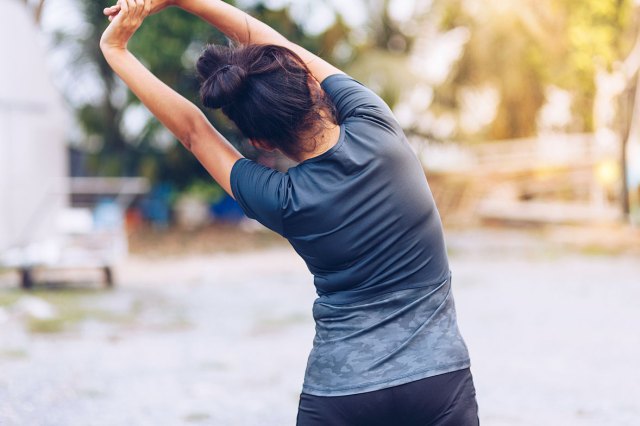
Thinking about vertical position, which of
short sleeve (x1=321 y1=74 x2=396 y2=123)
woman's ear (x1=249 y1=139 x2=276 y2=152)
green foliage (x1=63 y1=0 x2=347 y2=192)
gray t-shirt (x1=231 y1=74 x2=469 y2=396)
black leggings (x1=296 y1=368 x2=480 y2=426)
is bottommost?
green foliage (x1=63 y1=0 x2=347 y2=192)

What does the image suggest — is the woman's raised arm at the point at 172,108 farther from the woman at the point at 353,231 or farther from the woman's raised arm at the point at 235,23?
the woman's raised arm at the point at 235,23

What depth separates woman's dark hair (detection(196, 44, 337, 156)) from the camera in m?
1.82

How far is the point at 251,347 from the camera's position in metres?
7.14

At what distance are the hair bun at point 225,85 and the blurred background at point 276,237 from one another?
0.22 meters

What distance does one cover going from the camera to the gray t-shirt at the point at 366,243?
1.84 meters

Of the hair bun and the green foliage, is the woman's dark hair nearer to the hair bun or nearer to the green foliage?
the hair bun

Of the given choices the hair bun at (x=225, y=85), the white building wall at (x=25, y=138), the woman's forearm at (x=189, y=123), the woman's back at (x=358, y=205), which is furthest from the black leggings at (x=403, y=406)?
the white building wall at (x=25, y=138)

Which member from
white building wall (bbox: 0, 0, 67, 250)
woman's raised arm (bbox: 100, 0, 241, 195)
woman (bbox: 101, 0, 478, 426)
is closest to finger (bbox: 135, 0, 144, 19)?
woman's raised arm (bbox: 100, 0, 241, 195)

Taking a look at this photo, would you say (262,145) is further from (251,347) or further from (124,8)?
(251,347)

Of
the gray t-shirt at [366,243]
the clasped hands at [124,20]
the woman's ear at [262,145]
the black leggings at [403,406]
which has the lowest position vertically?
the black leggings at [403,406]

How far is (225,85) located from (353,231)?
1.36 feet

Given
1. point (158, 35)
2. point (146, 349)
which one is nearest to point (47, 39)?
point (158, 35)

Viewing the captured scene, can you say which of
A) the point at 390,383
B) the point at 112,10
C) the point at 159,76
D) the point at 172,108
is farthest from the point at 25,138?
the point at 390,383

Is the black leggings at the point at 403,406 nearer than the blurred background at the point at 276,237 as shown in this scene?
Yes
